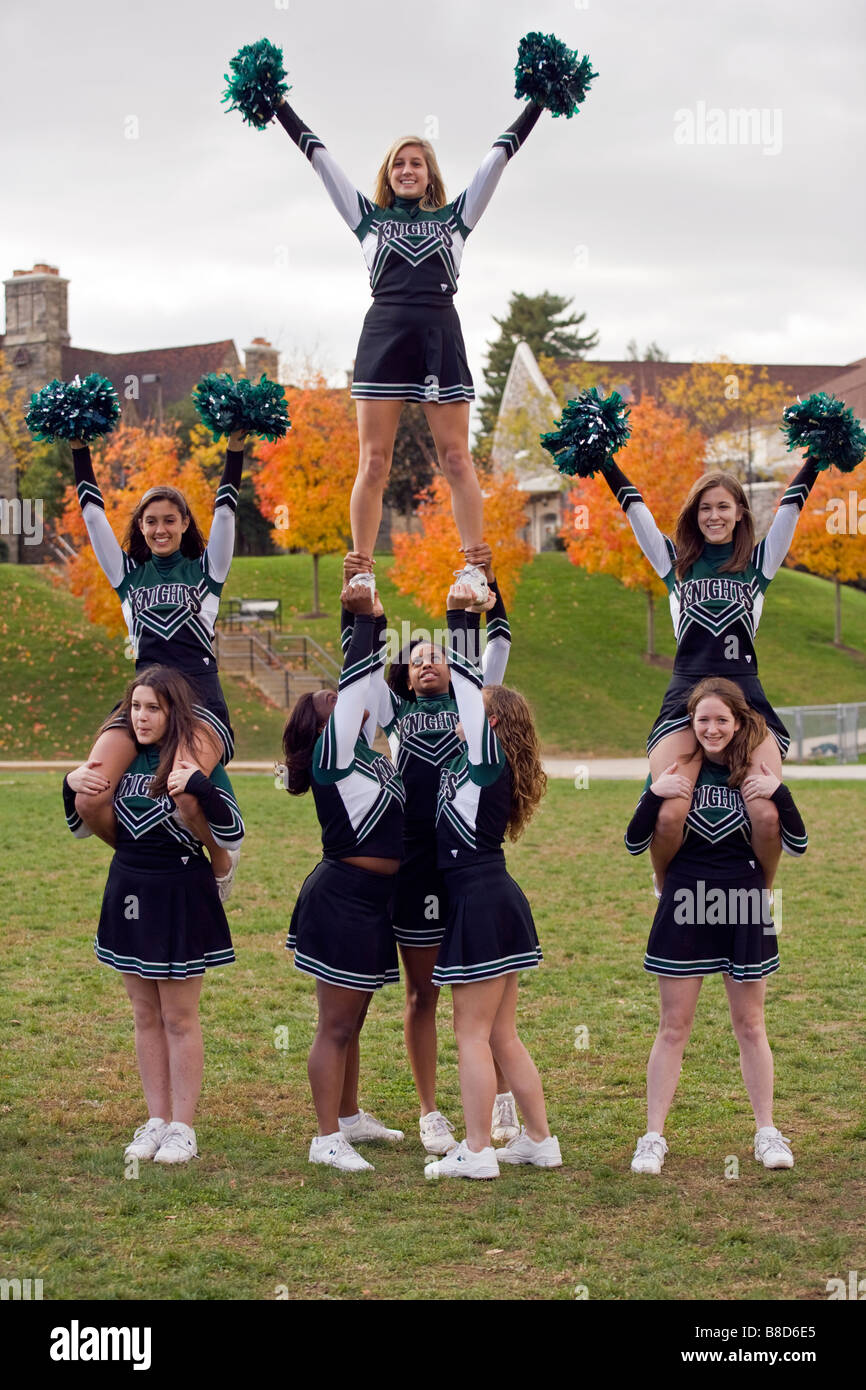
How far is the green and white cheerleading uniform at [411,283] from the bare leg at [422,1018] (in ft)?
7.95

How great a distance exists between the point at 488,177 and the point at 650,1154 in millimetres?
4198

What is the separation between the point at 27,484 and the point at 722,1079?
39.2 metres

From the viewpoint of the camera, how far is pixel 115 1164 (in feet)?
19.0

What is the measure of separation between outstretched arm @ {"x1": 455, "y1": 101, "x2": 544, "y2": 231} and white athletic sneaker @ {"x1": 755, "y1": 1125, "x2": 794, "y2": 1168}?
4.05 meters

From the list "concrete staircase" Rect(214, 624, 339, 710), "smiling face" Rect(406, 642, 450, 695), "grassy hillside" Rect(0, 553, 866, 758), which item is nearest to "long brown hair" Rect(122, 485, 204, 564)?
"smiling face" Rect(406, 642, 450, 695)

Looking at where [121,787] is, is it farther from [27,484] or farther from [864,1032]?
[27,484]

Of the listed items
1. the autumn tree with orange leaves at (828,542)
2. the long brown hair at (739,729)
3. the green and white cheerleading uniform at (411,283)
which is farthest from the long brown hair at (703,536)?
the autumn tree with orange leaves at (828,542)

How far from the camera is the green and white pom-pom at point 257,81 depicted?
6.09 meters

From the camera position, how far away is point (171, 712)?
586cm

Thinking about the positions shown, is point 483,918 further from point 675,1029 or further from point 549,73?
point 549,73

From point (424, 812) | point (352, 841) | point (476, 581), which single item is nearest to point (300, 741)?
point (352, 841)

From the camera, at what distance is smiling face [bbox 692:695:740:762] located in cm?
577

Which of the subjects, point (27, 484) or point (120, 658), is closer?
point (120, 658)

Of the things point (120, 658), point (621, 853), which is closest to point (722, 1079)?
point (621, 853)
